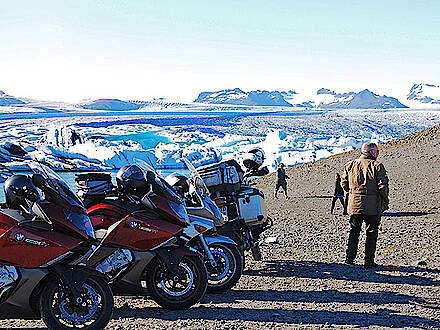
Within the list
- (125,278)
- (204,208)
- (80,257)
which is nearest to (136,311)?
(125,278)

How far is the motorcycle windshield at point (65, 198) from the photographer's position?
12.7 ft

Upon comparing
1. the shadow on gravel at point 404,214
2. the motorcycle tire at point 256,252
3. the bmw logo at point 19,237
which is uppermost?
the bmw logo at point 19,237

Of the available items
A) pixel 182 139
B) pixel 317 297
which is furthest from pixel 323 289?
pixel 182 139

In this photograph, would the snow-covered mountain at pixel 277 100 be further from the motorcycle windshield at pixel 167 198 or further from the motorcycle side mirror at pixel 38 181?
the motorcycle side mirror at pixel 38 181

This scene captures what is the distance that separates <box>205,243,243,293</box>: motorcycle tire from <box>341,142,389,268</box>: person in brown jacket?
5.40 ft

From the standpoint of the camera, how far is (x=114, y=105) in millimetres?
100688

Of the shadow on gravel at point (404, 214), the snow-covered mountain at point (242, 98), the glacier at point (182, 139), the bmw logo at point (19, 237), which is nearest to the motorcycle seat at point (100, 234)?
the bmw logo at point (19, 237)

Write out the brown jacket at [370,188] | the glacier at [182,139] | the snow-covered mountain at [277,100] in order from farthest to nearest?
1. the snow-covered mountain at [277,100]
2. the glacier at [182,139]
3. the brown jacket at [370,188]

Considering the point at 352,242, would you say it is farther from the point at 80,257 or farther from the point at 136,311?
the point at 80,257

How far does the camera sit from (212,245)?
523 centimetres

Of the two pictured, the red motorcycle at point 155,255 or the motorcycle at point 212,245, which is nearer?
the red motorcycle at point 155,255

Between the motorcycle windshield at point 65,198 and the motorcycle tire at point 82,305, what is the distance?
0.41 metres

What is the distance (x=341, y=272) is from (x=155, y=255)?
2480 millimetres

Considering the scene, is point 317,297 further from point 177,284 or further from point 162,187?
point 162,187
